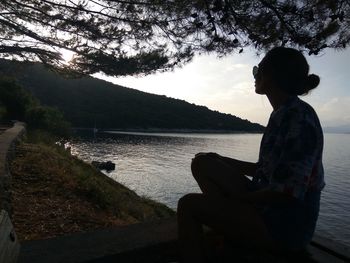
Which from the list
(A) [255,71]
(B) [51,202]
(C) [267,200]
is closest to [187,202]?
(C) [267,200]

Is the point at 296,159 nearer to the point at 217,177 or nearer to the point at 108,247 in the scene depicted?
the point at 217,177

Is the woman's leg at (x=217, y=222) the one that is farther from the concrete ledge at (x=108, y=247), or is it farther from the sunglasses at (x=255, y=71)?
the sunglasses at (x=255, y=71)

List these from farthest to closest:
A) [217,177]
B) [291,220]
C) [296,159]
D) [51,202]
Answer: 1. [51,202]
2. [217,177]
3. [291,220]
4. [296,159]

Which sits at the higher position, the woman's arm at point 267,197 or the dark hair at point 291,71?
the dark hair at point 291,71

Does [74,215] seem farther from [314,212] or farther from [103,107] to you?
[103,107]

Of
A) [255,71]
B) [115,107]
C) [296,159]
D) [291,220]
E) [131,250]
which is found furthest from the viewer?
[115,107]

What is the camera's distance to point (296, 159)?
214 centimetres

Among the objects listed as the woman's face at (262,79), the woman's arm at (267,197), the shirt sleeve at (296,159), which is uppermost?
the woman's face at (262,79)

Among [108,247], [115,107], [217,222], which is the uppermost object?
[115,107]

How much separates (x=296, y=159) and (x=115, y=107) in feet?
390

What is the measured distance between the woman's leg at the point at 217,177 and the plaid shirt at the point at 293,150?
0.60 feet

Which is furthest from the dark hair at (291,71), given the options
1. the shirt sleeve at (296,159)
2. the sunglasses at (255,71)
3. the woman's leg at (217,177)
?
the woman's leg at (217,177)

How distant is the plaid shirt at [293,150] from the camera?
2131mm

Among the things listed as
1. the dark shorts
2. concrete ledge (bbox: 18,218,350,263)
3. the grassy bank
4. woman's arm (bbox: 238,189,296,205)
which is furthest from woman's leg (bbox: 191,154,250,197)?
the grassy bank
